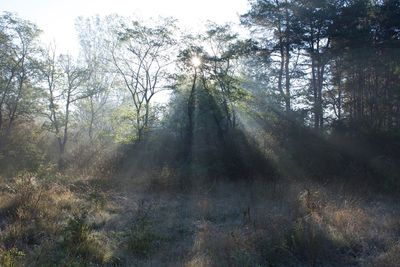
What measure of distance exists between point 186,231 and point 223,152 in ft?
36.2

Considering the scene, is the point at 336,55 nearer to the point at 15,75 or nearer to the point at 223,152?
the point at 223,152

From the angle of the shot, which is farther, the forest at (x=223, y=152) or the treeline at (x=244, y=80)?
the treeline at (x=244, y=80)

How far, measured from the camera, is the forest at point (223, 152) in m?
7.09

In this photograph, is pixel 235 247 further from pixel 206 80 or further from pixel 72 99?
pixel 72 99

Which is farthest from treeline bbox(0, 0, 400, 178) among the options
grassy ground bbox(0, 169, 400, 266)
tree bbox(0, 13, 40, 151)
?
grassy ground bbox(0, 169, 400, 266)

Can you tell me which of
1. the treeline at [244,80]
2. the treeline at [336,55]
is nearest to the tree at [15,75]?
the treeline at [244,80]

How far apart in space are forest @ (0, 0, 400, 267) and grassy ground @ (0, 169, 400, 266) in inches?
1.5

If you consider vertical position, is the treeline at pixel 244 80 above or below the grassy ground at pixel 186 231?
above

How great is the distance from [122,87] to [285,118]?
1518 centimetres

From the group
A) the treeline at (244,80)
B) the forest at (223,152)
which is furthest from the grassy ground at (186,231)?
the treeline at (244,80)

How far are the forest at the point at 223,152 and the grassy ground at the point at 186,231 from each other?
0.04 meters

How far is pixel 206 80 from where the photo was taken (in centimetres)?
2111

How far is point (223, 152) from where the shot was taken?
63.2ft

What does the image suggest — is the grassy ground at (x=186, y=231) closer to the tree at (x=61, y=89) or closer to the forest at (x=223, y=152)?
the forest at (x=223, y=152)
